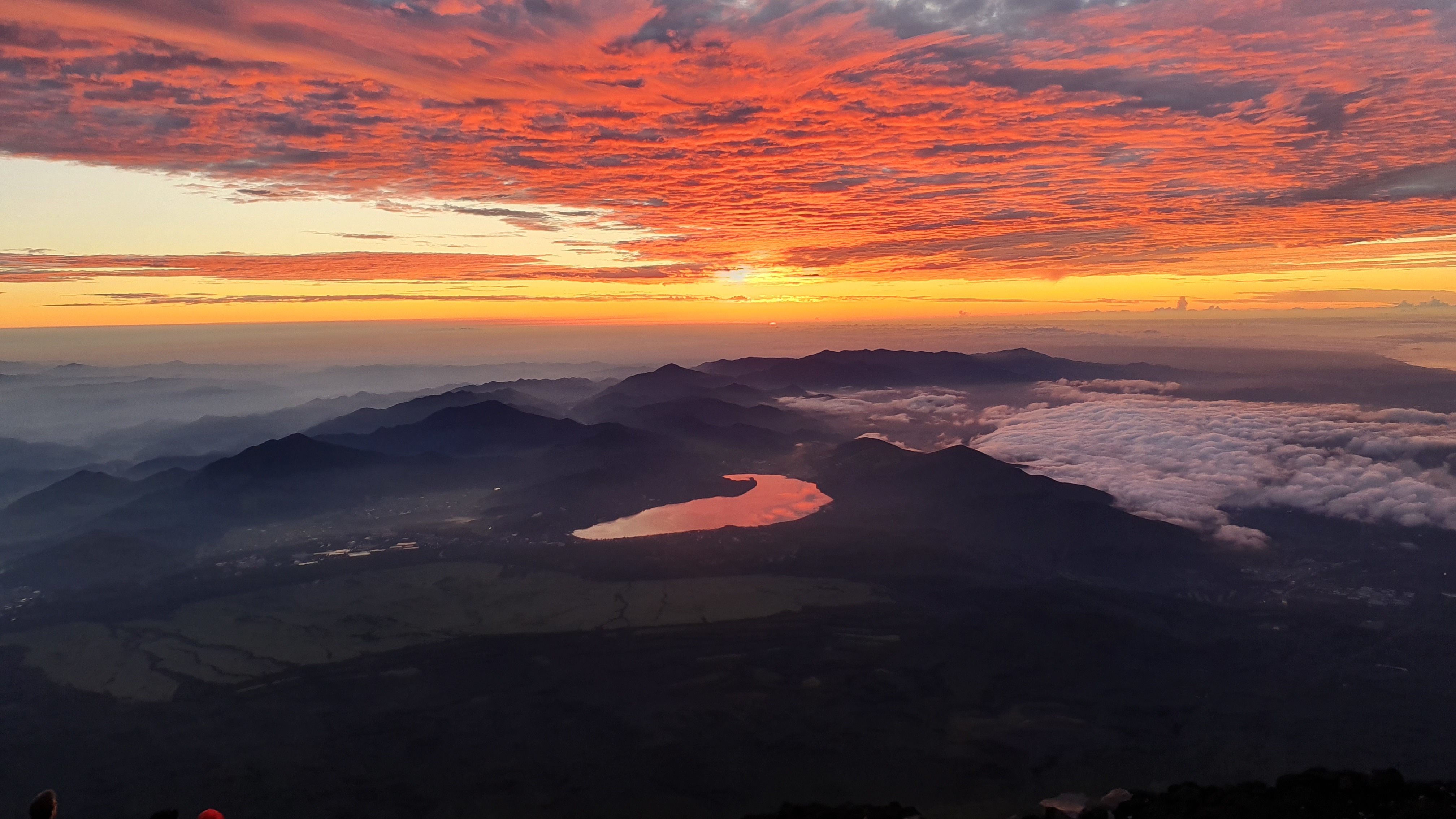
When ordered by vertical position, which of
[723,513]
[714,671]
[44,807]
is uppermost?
[44,807]

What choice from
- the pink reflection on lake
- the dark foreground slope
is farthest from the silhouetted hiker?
the pink reflection on lake

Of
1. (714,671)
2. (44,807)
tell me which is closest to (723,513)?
(714,671)

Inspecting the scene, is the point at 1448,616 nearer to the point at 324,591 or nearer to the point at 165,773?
the point at 165,773

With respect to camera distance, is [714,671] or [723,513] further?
[723,513]

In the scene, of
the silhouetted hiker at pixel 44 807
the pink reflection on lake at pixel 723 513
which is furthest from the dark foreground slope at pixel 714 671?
Answer: the silhouetted hiker at pixel 44 807

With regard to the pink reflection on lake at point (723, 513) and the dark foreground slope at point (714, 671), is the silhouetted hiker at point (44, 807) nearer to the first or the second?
the dark foreground slope at point (714, 671)

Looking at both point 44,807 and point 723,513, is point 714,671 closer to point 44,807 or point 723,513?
point 44,807

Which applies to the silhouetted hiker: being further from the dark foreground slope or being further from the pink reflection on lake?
the pink reflection on lake

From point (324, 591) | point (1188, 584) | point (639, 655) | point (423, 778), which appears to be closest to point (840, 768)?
point (639, 655)
